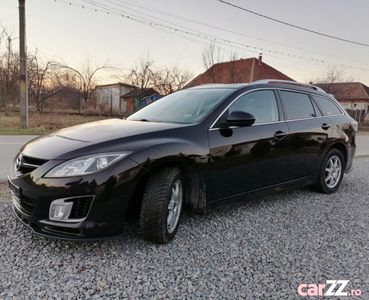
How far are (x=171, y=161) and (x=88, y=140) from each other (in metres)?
0.77

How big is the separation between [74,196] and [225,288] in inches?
53.0

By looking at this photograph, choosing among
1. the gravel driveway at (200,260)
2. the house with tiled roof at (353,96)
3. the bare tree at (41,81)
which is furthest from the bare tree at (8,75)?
the house with tiled roof at (353,96)

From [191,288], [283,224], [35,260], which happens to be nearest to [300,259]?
[283,224]

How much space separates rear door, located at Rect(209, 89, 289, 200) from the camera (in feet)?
9.68

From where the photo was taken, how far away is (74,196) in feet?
7.18

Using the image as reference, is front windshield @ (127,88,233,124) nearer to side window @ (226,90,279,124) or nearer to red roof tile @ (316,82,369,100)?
side window @ (226,90,279,124)

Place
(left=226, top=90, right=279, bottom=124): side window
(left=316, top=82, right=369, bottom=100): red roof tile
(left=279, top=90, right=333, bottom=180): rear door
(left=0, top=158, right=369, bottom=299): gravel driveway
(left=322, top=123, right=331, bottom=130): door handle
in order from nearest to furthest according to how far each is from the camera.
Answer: (left=0, top=158, right=369, bottom=299): gravel driveway → (left=226, top=90, right=279, bottom=124): side window → (left=279, top=90, right=333, bottom=180): rear door → (left=322, top=123, right=331, bottom=130): door handle → (left=316, top=82, right=369, bottom=100): red roof tile

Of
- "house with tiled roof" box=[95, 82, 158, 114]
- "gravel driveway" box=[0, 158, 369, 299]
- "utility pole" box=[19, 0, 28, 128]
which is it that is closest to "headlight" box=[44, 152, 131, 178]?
"gravel driveway" box=[0, 158, 369, 299]

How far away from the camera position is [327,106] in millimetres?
4535

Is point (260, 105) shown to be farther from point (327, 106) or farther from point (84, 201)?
point (84, 201)

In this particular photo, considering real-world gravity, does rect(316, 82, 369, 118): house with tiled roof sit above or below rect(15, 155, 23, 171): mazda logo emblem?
above

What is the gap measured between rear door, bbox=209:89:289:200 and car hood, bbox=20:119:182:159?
544mm

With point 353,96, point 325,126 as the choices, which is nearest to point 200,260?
point 325,126

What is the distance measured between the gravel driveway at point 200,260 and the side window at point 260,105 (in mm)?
1245
